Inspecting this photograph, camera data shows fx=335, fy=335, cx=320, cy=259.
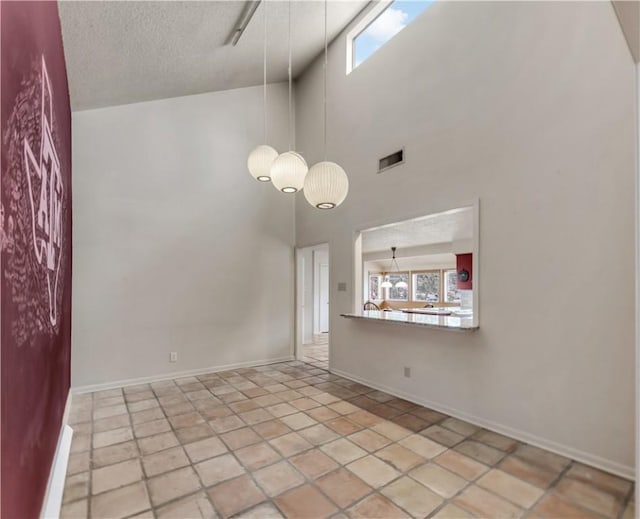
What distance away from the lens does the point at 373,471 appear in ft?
7.91

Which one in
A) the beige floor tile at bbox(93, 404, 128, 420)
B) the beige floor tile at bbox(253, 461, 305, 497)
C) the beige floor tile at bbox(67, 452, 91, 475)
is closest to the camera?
the beige floor tile at bbox(253, 461, 305, 497)

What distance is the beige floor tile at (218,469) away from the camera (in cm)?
234

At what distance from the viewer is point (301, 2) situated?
157 inches

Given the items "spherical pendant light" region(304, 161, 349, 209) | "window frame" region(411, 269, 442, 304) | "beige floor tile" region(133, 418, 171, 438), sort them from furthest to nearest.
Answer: "window frame" region(411, 269, 442, 304) → "beige floor tile" region(133, 418, 171, 438) → "spherical pendant light" region(304, 161, 349, 209)

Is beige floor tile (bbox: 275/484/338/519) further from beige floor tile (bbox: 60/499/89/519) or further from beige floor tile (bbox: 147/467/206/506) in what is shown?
beige floor tile (bbox: 60/499/89/519)

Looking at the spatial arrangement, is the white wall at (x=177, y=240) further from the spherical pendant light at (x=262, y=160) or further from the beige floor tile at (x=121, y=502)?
the beige floor tile at (x=121, y=502)

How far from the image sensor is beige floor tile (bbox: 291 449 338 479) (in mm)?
2416

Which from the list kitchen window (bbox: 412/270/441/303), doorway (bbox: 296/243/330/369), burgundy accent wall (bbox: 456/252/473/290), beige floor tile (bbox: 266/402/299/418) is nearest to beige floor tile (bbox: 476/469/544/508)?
beige floor tile (bbox: 266/402/299/418)

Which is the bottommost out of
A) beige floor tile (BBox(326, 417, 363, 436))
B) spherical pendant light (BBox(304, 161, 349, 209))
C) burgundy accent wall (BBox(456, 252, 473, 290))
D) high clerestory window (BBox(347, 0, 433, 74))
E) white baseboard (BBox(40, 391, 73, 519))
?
beige floor tile (BBox(326, 417, 363, 436))

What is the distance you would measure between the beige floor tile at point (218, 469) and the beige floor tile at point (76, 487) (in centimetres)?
70

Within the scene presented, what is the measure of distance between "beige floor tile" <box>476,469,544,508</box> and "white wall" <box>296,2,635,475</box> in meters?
0.64

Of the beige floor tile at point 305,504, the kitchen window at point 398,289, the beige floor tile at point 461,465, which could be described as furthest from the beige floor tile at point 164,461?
the kitchen window at point 398,289

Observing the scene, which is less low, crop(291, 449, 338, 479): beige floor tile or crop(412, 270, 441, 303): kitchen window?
crop(412, 270, 441, 303): kitchen window

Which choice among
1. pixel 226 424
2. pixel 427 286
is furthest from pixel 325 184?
pixel 427 286
